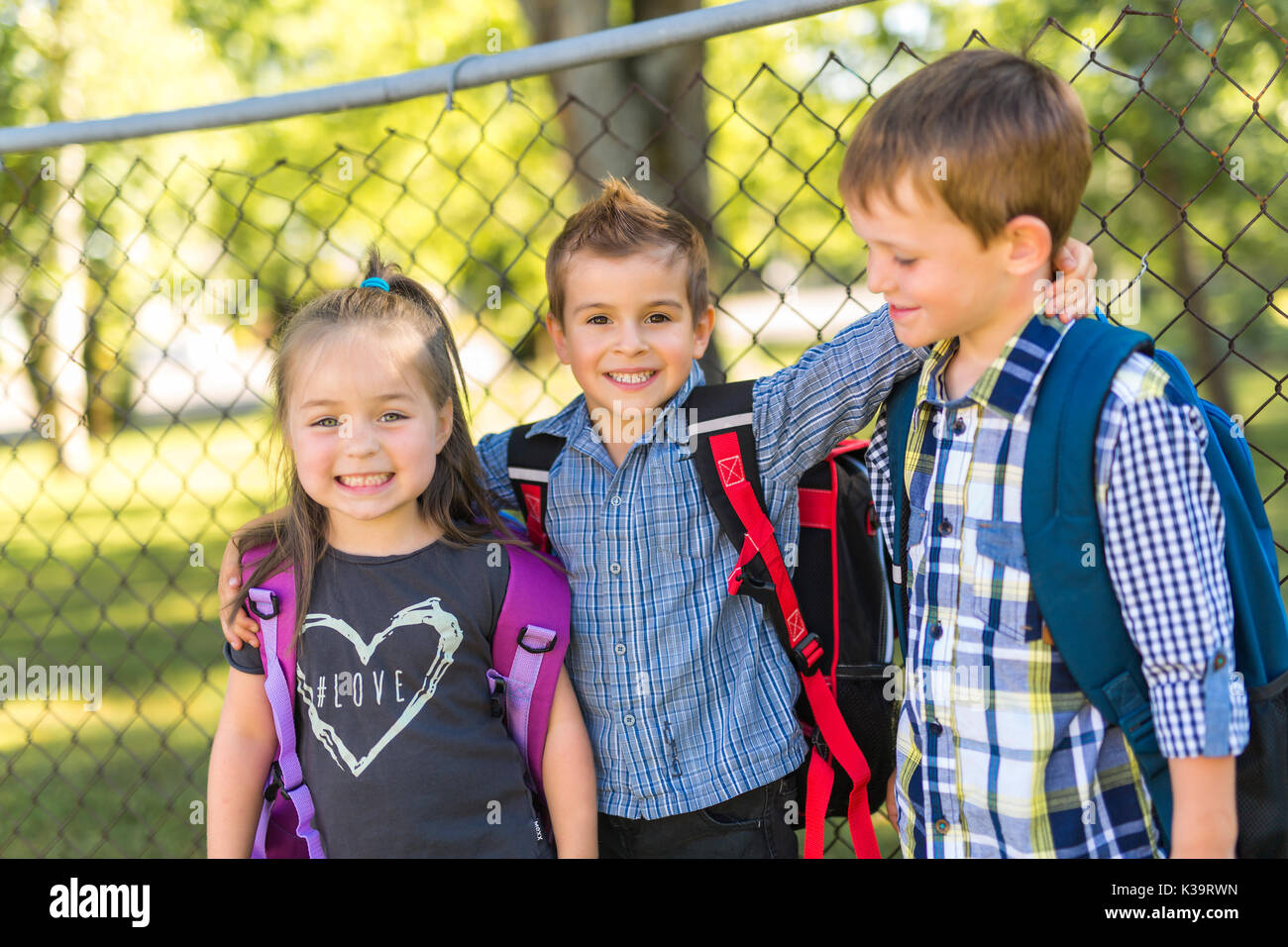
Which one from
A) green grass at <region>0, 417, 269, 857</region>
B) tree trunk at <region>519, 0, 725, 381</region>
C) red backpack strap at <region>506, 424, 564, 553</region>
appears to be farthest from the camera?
tree trunk at <region>519, 0, 725, 381</region>

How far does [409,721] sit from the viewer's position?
6.59 ft

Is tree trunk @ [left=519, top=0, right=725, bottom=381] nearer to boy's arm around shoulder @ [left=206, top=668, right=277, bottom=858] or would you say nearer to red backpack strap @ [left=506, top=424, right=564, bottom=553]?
red backpack strap @ [left=506, top=424, right=564, bottom=553]

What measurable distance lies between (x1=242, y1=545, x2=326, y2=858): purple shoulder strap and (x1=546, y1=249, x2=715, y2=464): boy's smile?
744mm

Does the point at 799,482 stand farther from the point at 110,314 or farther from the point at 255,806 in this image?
the point at 110,314

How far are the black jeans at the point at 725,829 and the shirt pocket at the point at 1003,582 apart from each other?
68cm

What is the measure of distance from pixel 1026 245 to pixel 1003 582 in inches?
21.1

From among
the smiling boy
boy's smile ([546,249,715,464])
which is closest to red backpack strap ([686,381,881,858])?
boy's smile ([546,249,715,464])

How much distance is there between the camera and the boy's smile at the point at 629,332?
2104mm

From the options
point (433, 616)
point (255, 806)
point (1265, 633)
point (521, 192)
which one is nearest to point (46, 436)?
point (255, 806)

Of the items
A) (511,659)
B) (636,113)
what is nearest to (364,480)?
(511,659)

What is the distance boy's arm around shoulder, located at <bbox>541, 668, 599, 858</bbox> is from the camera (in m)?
2.08

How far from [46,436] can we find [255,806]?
1.93m

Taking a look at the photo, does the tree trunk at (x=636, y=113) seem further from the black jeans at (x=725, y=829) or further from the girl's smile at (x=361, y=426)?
the black jeans at (x=725, y=829)

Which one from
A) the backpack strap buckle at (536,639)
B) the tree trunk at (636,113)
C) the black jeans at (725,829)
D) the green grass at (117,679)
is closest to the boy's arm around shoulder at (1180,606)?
the black jeans at (725,829)
